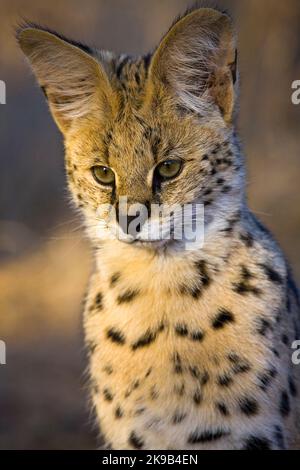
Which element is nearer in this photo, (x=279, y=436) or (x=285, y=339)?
(x=279, y=436)

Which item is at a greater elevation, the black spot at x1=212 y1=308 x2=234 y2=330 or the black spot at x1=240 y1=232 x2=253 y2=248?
the black spot at x1=240 y1=232 x2=253 y2=248

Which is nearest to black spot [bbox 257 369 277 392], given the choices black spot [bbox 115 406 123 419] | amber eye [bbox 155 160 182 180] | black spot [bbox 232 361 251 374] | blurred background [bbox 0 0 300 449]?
black spot [bbox 232 361 251 374]

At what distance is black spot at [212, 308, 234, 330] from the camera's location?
2.85 metres

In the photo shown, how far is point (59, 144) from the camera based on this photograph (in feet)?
20.1

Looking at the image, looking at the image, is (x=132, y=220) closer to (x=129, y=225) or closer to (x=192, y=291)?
(x=129, y=225)

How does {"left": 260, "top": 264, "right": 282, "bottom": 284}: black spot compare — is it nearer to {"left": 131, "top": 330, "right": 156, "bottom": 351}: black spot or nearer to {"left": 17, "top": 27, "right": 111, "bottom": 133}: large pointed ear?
{"left": 131, "top": 330, "right": 156, "bottom": 351}: black spot

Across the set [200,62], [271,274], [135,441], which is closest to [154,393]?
[135,441]

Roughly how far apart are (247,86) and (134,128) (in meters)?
4.85

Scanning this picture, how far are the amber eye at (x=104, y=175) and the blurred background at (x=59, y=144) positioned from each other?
10.7ft

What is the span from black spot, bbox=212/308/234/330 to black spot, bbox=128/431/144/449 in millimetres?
438

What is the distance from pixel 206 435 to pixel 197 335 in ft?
1.01

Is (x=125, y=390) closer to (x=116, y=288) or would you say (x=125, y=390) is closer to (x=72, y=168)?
(x=116, y=288)

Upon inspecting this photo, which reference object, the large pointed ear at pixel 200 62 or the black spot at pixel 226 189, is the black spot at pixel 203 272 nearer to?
the black spot at pixel 226 189

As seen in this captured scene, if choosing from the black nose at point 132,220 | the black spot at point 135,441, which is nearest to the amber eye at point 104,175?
the black nose at point 132,220
